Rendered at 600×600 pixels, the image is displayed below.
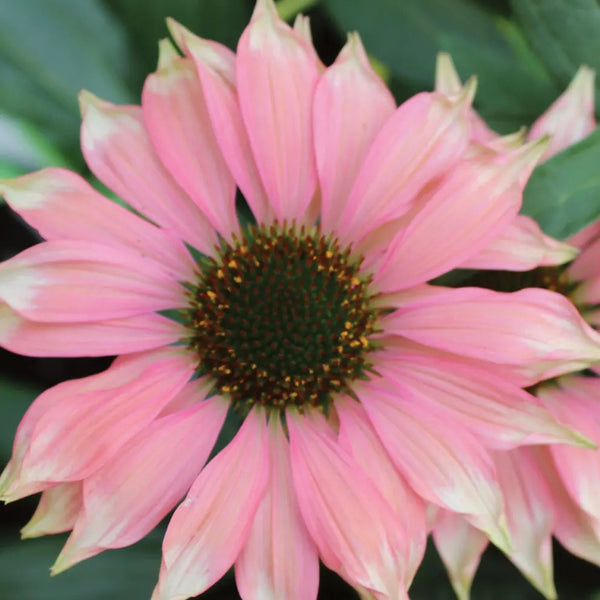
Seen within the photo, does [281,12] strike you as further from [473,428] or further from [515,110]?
[473,428]

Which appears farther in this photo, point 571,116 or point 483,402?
point 571,116

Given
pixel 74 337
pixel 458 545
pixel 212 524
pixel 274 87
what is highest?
pixel 274 87

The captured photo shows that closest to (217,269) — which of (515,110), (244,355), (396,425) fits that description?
(244,355)

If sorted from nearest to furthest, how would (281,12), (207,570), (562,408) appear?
(207,570)
(562,408)
(281,12)

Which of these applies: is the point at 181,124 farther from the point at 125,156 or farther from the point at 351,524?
the point at 351,524

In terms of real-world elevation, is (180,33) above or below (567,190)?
above

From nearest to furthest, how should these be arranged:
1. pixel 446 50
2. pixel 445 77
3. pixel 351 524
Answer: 1. pixel 351 524
2. pixel 445 77
3. pixel 446 50

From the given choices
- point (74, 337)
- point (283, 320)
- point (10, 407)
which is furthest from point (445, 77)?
point (10, 407)

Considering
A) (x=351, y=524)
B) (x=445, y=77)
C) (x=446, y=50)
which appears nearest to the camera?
(x=351, y=524)
